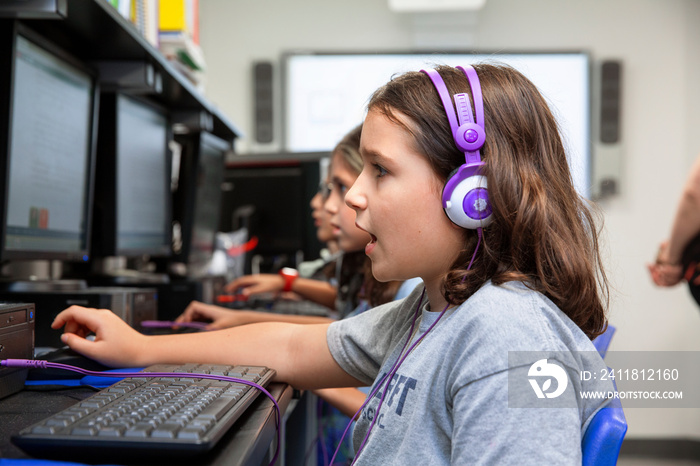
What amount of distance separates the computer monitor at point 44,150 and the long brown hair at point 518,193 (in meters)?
0.59

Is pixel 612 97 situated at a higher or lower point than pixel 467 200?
higher

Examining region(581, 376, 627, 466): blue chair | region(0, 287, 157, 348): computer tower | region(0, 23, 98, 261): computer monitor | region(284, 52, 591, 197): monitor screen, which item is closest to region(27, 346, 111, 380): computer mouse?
region(0, 287, 157, 348): computer tower

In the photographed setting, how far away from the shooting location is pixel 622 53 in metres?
3.37

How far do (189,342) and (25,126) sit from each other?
18.3 inches

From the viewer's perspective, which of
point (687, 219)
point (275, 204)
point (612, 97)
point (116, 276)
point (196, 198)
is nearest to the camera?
point (116, 276)

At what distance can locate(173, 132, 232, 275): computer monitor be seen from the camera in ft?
5.97

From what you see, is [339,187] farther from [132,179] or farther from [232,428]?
[232,428]

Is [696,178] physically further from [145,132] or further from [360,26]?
[360,26]

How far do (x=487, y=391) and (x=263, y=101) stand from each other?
301 centimetres

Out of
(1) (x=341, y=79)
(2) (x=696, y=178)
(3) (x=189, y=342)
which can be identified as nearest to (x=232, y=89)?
(1) (x=341, y=79)

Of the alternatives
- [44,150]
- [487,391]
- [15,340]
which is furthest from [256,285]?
[487,391]

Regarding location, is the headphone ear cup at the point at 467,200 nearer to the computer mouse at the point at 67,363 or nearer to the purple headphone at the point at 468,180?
the purple headphone at the point at 468,180

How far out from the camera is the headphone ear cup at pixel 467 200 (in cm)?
65

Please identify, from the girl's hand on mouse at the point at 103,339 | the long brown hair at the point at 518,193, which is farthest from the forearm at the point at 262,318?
the long brown hair at the point at 518,193
